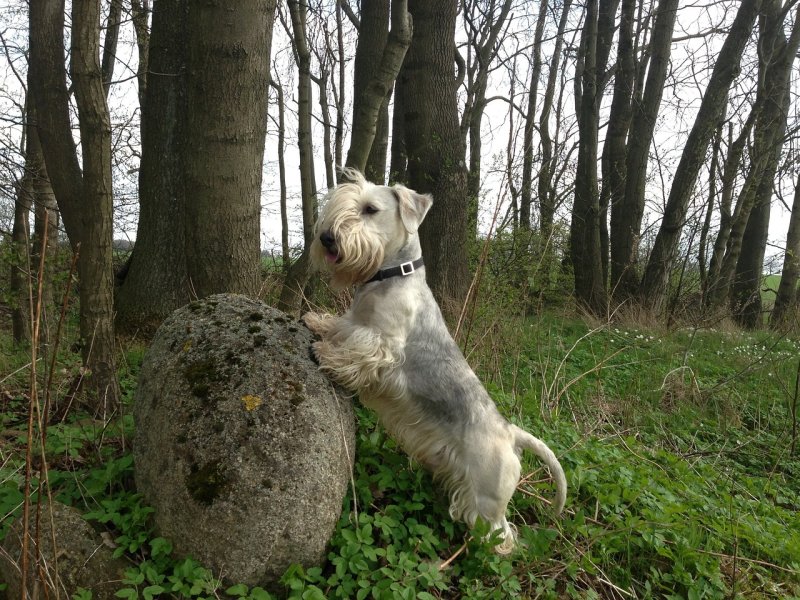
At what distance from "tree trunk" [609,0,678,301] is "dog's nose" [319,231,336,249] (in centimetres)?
1114

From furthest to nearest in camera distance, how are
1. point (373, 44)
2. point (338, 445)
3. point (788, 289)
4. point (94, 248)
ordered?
point (788, 289)
point (373, 44)
point (94, 248)
point (338, 445)

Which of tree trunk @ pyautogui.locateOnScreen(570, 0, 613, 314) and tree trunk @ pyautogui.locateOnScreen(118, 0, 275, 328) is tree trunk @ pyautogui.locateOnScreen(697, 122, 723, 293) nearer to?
tree trunk @ pyautogui.locateOnScreen(570, 0, 613, 314)

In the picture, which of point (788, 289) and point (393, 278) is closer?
point (393, 278)

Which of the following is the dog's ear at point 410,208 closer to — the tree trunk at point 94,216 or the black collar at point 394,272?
the black collar at point 394,272

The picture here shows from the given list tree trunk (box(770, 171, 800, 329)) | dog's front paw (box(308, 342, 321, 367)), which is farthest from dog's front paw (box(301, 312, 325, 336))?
tree trunk (box(770, 171, 800, 329))

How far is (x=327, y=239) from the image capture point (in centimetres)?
334

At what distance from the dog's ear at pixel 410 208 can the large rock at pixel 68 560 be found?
8.12 feet

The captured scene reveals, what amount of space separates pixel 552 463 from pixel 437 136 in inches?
250

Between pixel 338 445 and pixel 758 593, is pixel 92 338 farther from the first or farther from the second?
pixel 758 593

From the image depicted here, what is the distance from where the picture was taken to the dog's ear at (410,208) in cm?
354

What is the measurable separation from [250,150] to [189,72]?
79 centimetres

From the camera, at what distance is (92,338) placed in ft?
12.3

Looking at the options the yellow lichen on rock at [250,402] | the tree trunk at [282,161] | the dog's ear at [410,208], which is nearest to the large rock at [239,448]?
the yellow lichen on rock at [250,402]

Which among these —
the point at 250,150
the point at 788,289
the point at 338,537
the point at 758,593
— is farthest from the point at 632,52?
the point at 338,537
